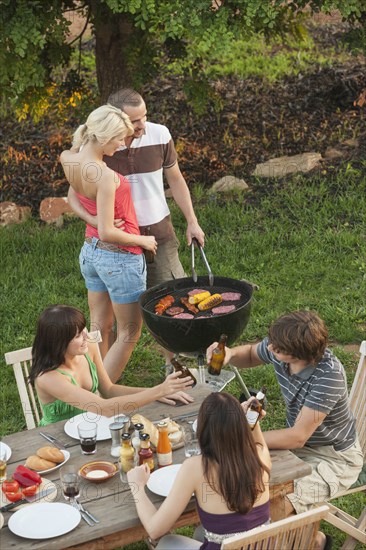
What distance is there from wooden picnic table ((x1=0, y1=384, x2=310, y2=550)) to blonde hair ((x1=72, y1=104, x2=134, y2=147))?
1.80m

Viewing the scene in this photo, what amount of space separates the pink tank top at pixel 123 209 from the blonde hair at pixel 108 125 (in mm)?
269

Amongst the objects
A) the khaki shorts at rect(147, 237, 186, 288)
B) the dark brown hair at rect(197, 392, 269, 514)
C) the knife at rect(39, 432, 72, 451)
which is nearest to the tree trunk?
the khaki shorts at rect(147, 237, 186, 288)

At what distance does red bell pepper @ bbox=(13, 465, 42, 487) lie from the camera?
3.81 metres

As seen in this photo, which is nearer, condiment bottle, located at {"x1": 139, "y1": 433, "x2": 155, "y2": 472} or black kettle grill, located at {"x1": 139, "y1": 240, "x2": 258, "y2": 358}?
condiment bottle, located at {"x1": 139, "y1": 433, "x2": 155, "y2": 472}

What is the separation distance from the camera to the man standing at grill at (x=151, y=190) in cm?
598

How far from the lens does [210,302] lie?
17.5 feet

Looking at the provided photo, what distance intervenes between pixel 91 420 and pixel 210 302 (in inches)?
51.8

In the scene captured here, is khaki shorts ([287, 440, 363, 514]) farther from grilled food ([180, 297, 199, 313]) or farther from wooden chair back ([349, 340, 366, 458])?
grilled food ([180, 297, 199, 313])

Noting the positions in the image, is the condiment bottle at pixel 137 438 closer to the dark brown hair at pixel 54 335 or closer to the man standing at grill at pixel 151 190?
the dark brown hair at pixel 54 335

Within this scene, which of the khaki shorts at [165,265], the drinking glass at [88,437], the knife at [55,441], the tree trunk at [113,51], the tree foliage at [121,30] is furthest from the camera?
the tree trunk at [113,51]

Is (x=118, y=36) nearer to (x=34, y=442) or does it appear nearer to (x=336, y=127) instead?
(x=336, y=127)

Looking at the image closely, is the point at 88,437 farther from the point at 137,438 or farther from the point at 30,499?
the point at 30,499

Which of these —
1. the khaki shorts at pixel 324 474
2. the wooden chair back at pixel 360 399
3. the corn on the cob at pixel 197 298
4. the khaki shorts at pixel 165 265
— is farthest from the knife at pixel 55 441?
the khaki shorts at pixel 165 265

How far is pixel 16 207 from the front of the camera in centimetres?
962
